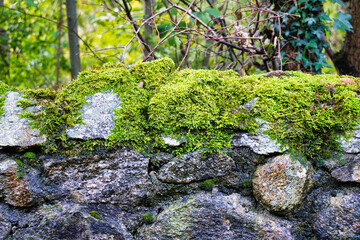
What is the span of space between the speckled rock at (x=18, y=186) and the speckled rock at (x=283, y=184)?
1115mm

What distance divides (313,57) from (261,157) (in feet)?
6.34

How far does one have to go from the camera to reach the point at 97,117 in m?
1.43

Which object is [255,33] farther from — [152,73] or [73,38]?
[73,38]

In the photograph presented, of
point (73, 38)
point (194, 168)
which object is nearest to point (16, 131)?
point (194, 168)

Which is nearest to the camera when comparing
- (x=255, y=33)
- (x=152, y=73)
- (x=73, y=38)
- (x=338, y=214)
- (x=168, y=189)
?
(x=338, y=214)

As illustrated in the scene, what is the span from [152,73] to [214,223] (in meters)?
0.91

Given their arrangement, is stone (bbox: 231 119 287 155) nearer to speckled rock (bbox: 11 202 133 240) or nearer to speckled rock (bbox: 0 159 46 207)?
speckled rock (bbox: 11 202 133 240)

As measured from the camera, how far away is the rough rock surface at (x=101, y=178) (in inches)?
53.9

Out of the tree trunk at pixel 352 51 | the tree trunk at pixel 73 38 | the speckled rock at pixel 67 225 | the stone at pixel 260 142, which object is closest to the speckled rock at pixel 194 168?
the stone at pixel 260 142

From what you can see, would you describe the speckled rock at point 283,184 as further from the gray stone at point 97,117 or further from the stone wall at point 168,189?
the gray stone at point 97,117

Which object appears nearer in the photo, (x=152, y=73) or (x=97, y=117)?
(x=97, y=117)

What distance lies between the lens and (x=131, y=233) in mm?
1372

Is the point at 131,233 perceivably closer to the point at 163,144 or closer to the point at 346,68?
the point at 163,144

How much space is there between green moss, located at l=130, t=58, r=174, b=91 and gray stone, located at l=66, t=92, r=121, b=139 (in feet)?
0.66
